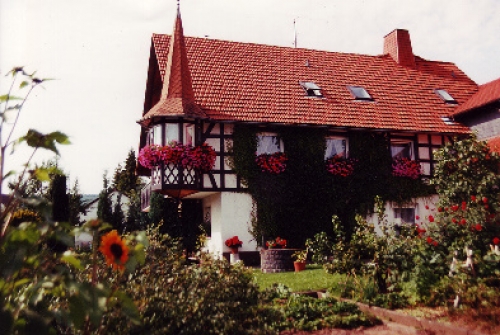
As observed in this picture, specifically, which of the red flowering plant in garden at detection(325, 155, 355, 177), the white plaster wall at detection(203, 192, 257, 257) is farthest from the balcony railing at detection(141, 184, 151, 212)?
the red flowering plant in garden at detection(325, 155, 355, 177)

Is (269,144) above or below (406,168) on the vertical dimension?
above

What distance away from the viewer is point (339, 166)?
56.5 ft

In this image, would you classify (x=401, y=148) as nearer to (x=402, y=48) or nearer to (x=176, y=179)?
(x=402, y=48)

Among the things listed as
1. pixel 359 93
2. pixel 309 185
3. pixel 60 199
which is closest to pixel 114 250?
pixel 309 185

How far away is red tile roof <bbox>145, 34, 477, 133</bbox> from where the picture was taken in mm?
17375

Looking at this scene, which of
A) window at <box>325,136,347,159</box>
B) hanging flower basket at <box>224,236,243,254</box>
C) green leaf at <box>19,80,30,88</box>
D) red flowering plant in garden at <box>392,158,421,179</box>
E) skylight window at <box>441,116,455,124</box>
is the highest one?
skylight window at <box>441,116,455,124</box>

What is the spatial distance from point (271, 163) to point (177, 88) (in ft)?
13.2

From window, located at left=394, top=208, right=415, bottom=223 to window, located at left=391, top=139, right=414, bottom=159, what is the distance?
2106 mm

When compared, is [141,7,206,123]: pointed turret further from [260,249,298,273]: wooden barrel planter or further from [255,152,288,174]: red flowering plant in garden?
[260,249,298,273]: wooden barrel planter

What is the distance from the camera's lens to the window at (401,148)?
19094 millimetres

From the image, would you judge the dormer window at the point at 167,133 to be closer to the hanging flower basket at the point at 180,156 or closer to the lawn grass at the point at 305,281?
the hanging flower basket at the point at 180,156

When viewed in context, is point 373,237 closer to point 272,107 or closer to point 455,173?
point 455,173

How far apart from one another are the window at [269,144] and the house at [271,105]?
0.12 feet

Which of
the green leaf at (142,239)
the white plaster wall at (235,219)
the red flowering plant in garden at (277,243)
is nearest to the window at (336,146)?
the white plaster wall at (235,219)
